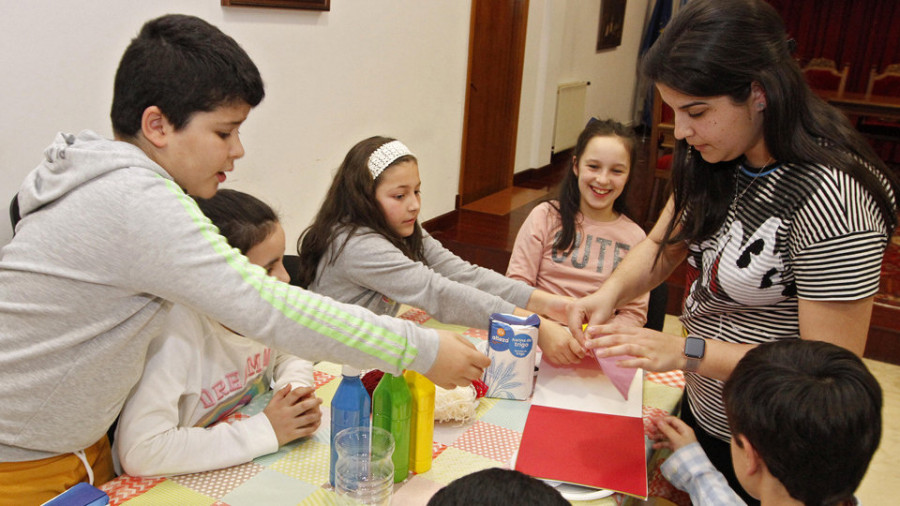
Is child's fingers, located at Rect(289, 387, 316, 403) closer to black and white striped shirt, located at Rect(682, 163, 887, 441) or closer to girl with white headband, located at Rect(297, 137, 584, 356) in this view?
girl with white headband, located at Rect(297, 137, 584, 356)

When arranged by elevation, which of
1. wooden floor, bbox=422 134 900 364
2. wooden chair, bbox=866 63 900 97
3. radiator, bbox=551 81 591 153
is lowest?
wooden floor, bbox=422 134 900 364

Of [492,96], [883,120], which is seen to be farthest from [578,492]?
[883,120]

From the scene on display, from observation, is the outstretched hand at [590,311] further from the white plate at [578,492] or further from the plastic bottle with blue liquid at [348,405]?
the plastic bottle with blue liquid at [348,405]

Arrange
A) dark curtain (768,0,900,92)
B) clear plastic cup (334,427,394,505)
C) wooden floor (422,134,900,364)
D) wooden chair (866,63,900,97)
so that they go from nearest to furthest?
clear plastic cup (334,427,394,505)
wooden floor (422,134,900,364)
wooden chair (866,63,900,97)
dark curtain (768,0,900,92)

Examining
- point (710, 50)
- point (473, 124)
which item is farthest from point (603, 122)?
point (473, 124)

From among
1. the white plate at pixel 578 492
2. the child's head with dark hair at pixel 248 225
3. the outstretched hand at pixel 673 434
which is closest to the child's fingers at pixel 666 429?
the outstretched hand at pixel 673 434

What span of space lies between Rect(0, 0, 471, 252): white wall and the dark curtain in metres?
5.93

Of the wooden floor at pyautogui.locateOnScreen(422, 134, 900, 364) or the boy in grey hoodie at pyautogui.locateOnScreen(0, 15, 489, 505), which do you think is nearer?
the boy in grey hoodie at pyautogui.locateOnScreen(0, 15, 489, 505)

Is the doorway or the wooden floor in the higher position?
the doorway

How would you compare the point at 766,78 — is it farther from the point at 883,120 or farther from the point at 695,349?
the point at 883,120

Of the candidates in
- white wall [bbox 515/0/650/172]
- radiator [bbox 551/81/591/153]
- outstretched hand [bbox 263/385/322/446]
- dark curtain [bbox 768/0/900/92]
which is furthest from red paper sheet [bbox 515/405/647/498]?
dark curtain [bbox 768/0/900/92]

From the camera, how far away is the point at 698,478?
1.30m

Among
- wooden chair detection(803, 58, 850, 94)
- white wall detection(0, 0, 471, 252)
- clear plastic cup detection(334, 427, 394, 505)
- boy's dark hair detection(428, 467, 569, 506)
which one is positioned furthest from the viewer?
wooden chair detection(803, 58, 850, 94)

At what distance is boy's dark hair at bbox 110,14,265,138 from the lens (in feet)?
3.53
